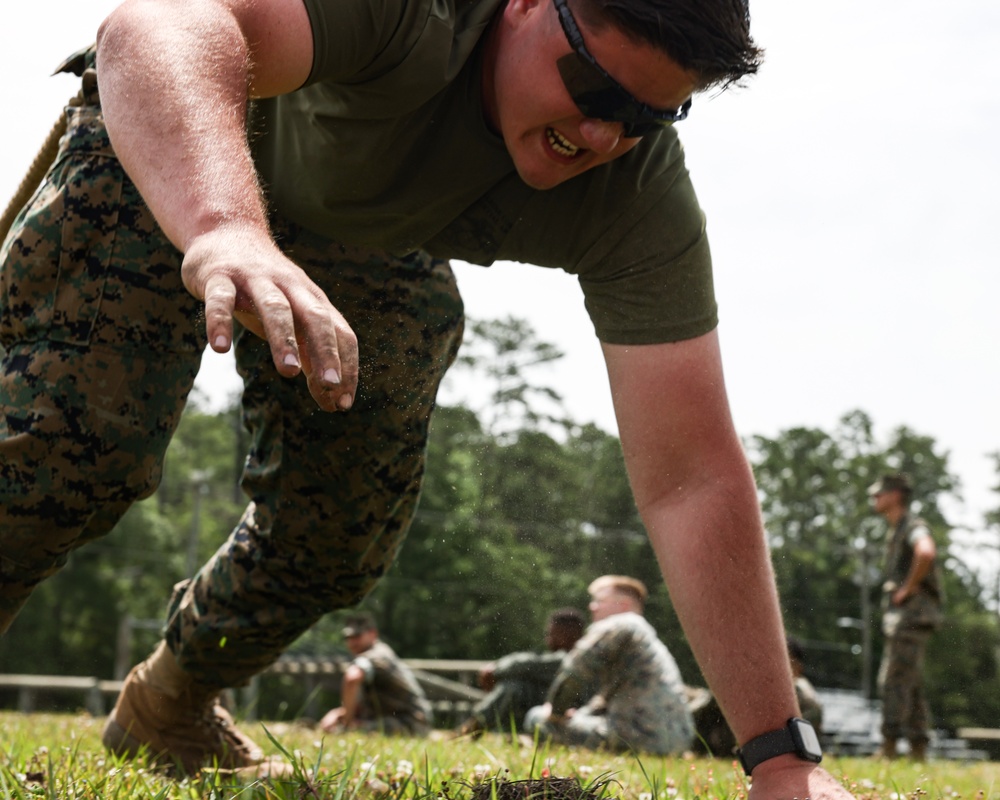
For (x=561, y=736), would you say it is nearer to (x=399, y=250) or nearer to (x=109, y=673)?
(x=399, y=250)

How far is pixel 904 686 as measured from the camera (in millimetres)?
9289

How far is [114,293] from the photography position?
2.52m

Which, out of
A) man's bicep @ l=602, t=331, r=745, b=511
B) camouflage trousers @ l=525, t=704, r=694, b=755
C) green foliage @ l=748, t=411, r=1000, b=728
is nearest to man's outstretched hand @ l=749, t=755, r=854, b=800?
man's bicep @ l=602, t=331, r=745, b=511

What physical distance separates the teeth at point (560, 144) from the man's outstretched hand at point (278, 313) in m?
1.08

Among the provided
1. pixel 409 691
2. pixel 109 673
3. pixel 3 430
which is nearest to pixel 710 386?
pixel 3 430

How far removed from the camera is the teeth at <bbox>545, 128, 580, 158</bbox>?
2434 millimetres

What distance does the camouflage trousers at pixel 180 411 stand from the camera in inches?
96.8

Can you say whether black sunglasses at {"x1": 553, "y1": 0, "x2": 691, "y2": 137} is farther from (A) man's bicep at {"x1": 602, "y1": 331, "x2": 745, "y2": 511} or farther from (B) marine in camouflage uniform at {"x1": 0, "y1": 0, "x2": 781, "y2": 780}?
(A) man's bicep at {"x1": 602, "y1": 331, "x2": 745, "y2": 511}

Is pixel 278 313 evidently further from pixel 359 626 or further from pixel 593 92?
pixel 359 626

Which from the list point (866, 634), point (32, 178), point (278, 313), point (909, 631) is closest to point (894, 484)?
point (909, 631)

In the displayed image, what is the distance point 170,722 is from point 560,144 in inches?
80.9

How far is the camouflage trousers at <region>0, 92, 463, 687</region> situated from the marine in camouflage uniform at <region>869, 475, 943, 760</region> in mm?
7277

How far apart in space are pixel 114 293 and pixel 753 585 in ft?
5.34

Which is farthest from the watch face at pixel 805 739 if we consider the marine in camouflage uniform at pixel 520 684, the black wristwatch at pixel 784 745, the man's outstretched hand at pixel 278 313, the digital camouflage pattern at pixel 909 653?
the digital camouflage pattern at pixel 909 653
